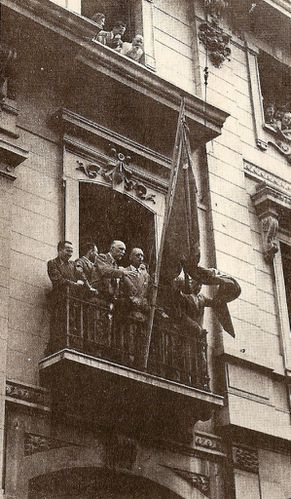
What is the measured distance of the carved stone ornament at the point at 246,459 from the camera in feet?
45.6

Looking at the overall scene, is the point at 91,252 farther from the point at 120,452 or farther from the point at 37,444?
the point at 37,444

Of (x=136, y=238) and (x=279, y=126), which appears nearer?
(x=136, y=238)

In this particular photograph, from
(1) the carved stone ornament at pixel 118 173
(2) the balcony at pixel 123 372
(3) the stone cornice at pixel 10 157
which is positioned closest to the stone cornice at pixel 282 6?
(1) the carved stone ornament at pixel 118 173

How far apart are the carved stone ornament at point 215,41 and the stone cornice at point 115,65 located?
6.63 feet

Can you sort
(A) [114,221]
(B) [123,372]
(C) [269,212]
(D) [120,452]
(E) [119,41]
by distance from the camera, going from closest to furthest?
(B) [123,372] → (D) [120,452] → (A) [114,221] → (E) [119,41] → (C) [269,212]

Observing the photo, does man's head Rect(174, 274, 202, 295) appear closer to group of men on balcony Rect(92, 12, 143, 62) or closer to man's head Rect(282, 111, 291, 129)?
group of men on balcony Rect(92, 12, 143, 62)

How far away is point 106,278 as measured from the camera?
531 inches

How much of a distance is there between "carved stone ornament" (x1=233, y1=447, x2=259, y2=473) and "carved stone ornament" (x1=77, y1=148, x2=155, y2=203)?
13.2ft

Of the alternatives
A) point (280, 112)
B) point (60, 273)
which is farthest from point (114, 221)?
point (280, 112)

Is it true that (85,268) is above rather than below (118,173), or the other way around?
below

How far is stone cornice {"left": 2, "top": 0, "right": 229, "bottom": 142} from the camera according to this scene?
14.2 m

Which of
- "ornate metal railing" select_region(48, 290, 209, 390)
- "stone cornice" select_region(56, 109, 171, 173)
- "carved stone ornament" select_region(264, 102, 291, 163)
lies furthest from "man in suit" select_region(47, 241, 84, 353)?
"carved stone ornament" select_region(264, 102, 291, 163)

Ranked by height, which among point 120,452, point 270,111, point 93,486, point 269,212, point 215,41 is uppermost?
point 215,41

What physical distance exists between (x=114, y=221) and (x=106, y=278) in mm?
2360
